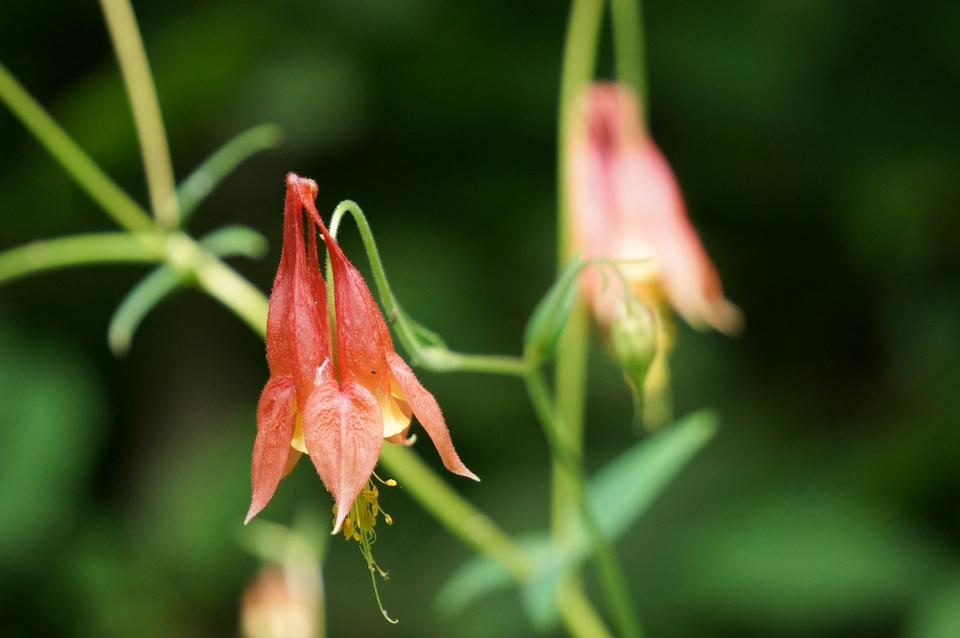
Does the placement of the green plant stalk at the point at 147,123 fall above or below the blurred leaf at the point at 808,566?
above

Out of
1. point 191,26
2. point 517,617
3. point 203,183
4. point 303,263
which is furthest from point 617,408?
point 303,263

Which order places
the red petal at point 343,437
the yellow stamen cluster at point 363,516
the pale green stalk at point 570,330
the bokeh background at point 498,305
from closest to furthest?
the red petal at point 343,437, the yellow stamen cluster at point 363,516, the pale green stalk at point 570,330, the bokeh background at point 498,305

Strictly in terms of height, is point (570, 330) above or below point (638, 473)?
above

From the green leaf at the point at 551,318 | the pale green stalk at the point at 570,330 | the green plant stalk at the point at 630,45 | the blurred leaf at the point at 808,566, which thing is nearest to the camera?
the green leaf at the point at 551,318

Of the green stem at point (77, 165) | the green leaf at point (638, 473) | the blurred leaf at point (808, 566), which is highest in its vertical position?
the green stem at point (77, 165)

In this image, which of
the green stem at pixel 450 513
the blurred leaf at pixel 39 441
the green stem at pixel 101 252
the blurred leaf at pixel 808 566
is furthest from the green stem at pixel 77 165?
the blurred leaf at pixel 808 566

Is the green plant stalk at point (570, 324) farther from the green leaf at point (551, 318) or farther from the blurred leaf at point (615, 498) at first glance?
the green leaf at point (551, 318)

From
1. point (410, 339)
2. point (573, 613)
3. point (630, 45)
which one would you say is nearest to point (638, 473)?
point (573, 613)

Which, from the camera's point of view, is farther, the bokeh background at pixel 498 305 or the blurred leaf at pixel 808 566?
the bokeh background at pixel 498 305

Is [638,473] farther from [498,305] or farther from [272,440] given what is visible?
[498,305]

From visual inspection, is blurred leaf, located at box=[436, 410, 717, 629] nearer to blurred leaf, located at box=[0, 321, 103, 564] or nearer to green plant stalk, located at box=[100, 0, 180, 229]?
green plant stalk, located at box=[100, 0, 180, 229]
